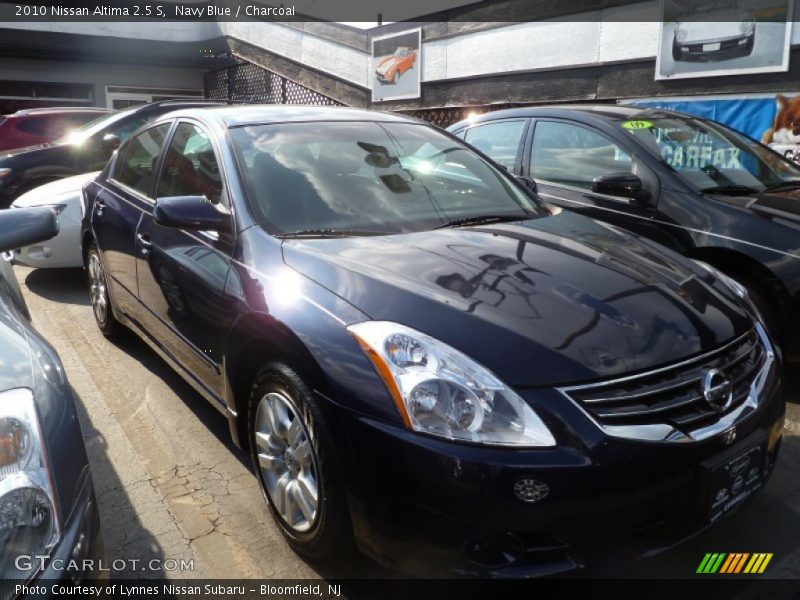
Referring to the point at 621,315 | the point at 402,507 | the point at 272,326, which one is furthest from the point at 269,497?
the point at 621,315

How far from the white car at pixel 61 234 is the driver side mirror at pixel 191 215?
3.46m

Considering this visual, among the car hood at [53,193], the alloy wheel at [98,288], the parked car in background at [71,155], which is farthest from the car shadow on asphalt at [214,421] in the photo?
the parked car in background at [71,155]

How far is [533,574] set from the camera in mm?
1817

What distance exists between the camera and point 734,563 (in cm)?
234

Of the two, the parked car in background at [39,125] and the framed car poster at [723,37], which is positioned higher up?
the framed car poster at [723,37]

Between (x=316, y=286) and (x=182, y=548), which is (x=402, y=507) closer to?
(x=316, y=286)

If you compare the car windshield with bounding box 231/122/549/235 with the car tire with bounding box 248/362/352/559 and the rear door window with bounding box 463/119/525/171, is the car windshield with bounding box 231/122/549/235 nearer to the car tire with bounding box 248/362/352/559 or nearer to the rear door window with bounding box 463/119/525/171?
the car tire with bounding box 248/362/352/559

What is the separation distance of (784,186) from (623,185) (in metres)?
1.07

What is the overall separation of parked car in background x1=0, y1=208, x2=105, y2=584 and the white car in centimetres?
432

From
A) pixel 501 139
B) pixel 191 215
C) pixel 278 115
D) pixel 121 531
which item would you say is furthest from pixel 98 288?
pixel 501 139

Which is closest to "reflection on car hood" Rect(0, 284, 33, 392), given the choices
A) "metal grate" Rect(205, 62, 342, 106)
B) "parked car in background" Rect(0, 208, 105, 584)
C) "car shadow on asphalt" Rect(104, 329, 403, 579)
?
"parked car in background" Rect(0, 208, 105, 584)

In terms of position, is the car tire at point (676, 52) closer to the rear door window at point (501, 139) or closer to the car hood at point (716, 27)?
the car hood at point (716, 27)

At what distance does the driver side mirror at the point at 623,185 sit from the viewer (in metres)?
4.14

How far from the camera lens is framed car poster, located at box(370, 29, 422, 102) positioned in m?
14.8
